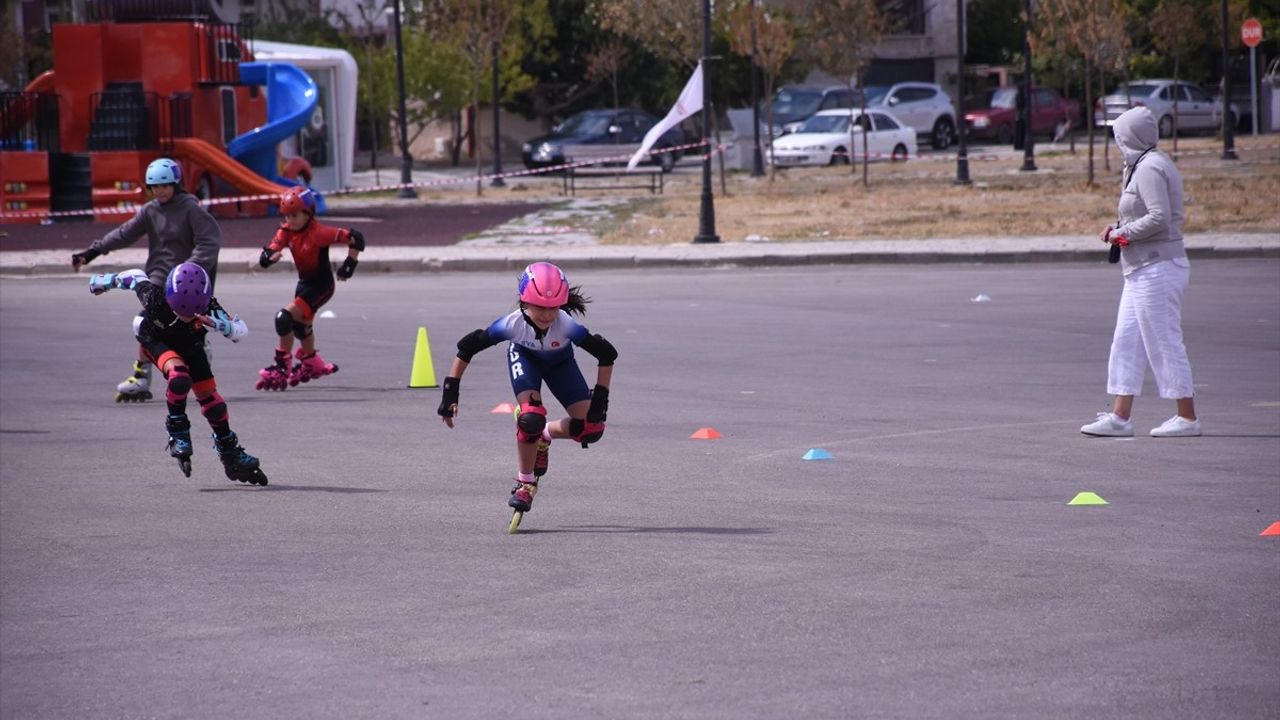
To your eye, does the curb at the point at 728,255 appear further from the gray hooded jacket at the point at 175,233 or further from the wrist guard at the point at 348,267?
the gray hooded jacket at the point at 175,233

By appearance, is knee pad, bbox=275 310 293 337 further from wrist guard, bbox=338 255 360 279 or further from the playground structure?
the playground structure

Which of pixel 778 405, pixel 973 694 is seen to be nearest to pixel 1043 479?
pixel 778 405

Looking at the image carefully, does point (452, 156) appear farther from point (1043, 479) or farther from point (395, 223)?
point (1043, 479)

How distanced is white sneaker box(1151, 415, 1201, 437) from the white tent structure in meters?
31.3

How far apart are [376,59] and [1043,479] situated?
42.7 metres

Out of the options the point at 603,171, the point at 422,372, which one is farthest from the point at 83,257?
the point at 603,171

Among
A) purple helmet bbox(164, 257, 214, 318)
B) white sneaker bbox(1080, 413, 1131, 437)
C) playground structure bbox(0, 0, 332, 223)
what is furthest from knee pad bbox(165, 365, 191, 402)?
playground structure bbox(0, 0, 332, 223)

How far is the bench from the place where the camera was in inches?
1554

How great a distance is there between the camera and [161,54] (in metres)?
33.6

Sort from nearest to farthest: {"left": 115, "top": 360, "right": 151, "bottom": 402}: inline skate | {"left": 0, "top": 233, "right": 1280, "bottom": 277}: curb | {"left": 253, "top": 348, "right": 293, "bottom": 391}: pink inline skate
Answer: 1. {"left": 115, "top": 360, "right": 151, "bottom": 402}: inline skate
2. {"left": 253, "top": 348, "right": 293, "bottom": 391}: pink inline skate
3. {"left": 0, "top": 233, "right": 1280, "bottom": 277}: curb

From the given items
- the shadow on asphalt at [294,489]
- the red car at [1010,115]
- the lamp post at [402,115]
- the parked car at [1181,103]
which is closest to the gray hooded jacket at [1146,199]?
the shadow on asphalt at [294,489]

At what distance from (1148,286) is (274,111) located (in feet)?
97.4

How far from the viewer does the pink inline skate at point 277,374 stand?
13477 mm

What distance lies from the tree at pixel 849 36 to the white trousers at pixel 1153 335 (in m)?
29.7
